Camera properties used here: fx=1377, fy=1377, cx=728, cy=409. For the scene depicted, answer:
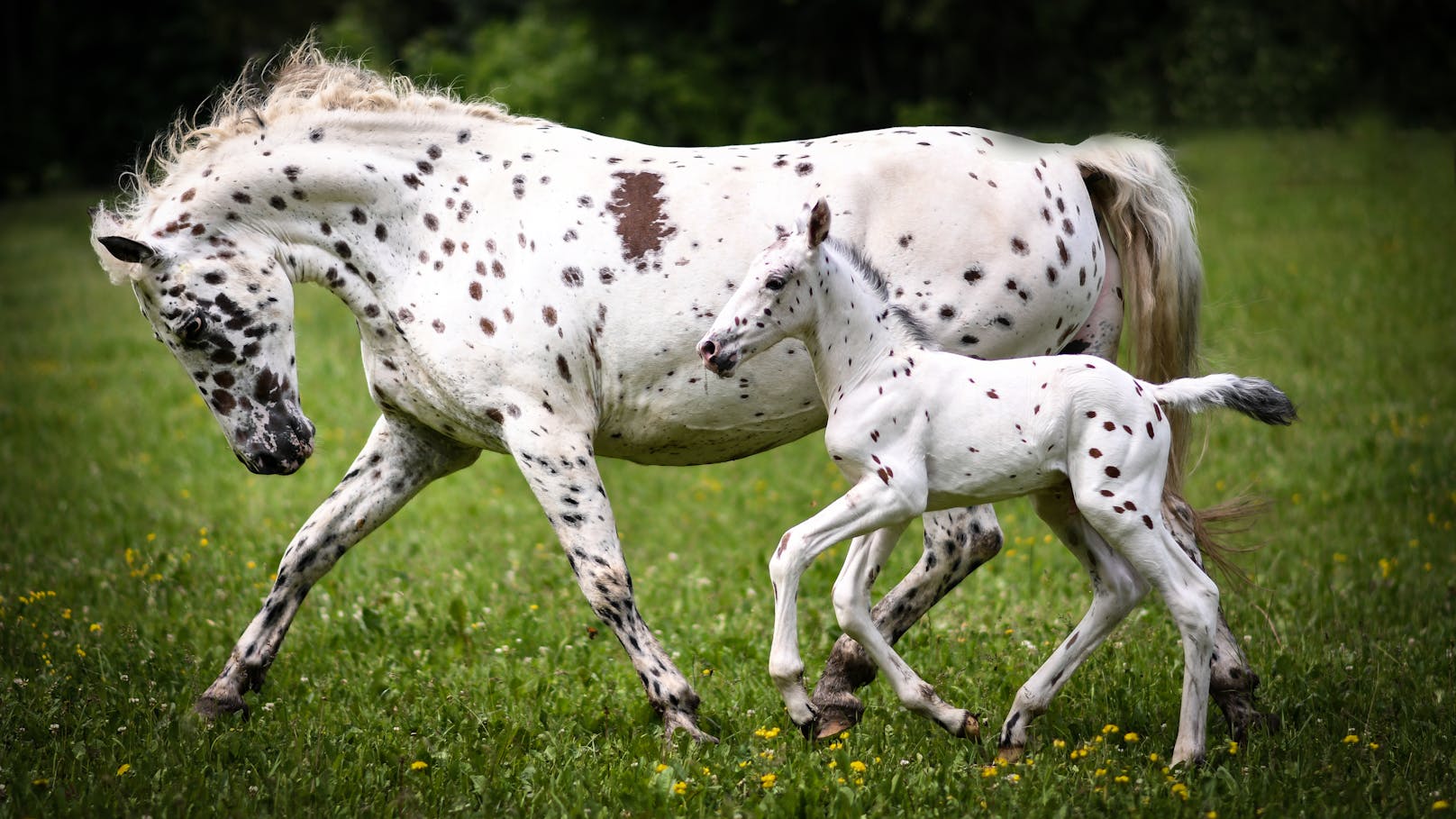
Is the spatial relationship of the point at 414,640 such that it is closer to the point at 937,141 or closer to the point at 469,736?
the point at 469,736

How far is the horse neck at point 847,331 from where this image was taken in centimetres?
417

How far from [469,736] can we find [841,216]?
2209 mm

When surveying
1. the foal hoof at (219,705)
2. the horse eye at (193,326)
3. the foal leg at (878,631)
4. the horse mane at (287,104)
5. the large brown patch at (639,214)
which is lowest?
the foal hoof at (219,705)

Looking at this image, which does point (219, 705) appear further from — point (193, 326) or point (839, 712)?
point (839, 712)

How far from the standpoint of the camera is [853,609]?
4219 millimetres

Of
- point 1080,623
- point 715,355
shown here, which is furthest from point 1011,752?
point 715,355

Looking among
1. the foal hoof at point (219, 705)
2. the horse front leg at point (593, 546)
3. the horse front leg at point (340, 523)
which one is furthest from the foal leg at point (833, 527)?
the foal hoof at point (219, 705)

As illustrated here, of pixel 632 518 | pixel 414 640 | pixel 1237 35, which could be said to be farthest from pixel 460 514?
pixel 1237 35

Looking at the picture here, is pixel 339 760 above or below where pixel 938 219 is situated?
below

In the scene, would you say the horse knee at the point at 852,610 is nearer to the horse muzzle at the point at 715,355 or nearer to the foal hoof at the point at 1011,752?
the foal hoof at the point at 1011,752

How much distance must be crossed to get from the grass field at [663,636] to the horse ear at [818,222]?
160 cm

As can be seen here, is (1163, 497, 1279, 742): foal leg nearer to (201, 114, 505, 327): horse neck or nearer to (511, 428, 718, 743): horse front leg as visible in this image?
(511, 428, 718, 743): horse front leg

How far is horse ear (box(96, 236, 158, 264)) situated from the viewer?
14.8 feet

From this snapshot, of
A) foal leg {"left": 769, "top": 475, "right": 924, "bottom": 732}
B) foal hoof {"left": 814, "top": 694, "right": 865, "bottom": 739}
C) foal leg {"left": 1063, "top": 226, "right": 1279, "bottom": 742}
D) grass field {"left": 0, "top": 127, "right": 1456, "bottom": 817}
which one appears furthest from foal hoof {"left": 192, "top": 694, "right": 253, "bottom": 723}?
foal leg {"left": 1063, "top": 226, "right": 1279, "bottom": 742}
